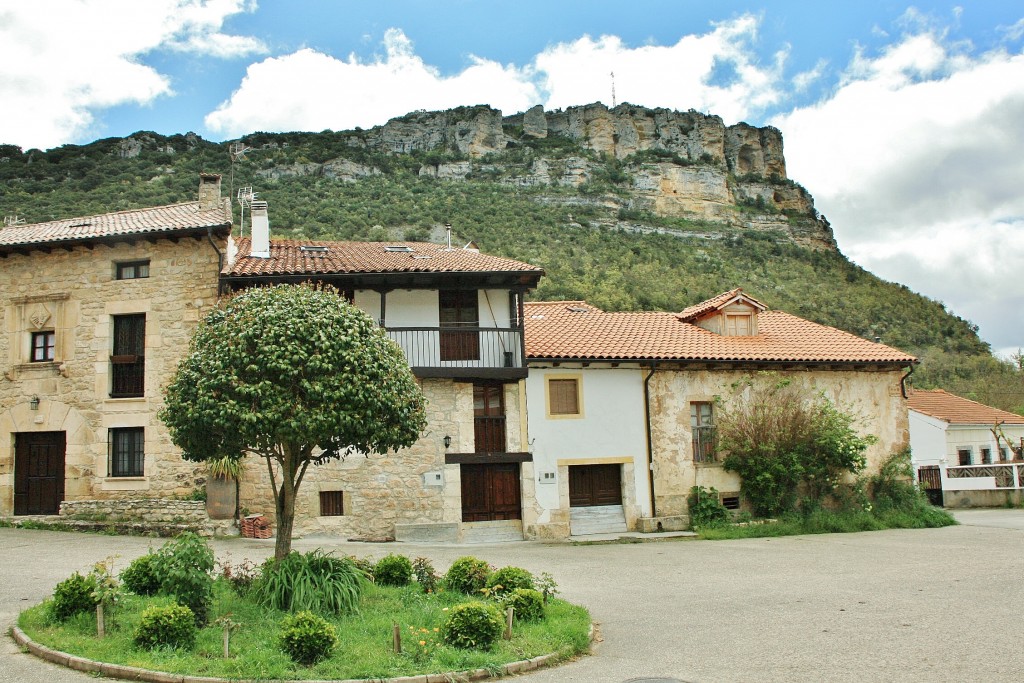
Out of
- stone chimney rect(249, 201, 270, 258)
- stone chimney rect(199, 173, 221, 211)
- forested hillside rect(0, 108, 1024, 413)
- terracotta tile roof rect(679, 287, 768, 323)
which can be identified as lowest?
terracotta tile roof rect(679, 287, 768, 323)

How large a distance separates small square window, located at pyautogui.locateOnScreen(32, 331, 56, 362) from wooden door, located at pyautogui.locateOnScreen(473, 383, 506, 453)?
10654 mm

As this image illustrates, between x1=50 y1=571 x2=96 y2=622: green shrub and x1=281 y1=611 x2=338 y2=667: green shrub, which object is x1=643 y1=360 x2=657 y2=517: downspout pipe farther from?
x1=50 y1=571 x2=96 y2=622: green shrub

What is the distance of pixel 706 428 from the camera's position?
21.7 metres

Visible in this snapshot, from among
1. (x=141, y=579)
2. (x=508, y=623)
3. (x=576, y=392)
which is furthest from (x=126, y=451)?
(x=508, y=623)

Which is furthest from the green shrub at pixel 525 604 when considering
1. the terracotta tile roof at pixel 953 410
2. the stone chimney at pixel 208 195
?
the terracotta tile roof at pixel 953 410

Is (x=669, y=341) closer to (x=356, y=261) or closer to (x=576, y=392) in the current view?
(x=576, y=392)

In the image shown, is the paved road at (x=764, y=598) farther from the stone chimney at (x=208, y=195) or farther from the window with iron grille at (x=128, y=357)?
the stone chimney at (x=208, y=195)

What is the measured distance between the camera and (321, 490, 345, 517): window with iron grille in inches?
742

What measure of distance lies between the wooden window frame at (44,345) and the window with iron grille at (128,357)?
5.45ft

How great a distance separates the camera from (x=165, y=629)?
8180mm

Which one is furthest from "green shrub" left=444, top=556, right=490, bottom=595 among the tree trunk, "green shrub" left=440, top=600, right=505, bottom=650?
the tree trunk

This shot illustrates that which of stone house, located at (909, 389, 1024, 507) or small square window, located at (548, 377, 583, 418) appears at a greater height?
small square window, located at (548, 377, 583, 418)

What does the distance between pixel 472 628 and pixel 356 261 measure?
43.4 ft

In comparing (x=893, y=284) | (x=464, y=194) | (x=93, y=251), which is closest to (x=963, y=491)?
(x=93, y=251)
